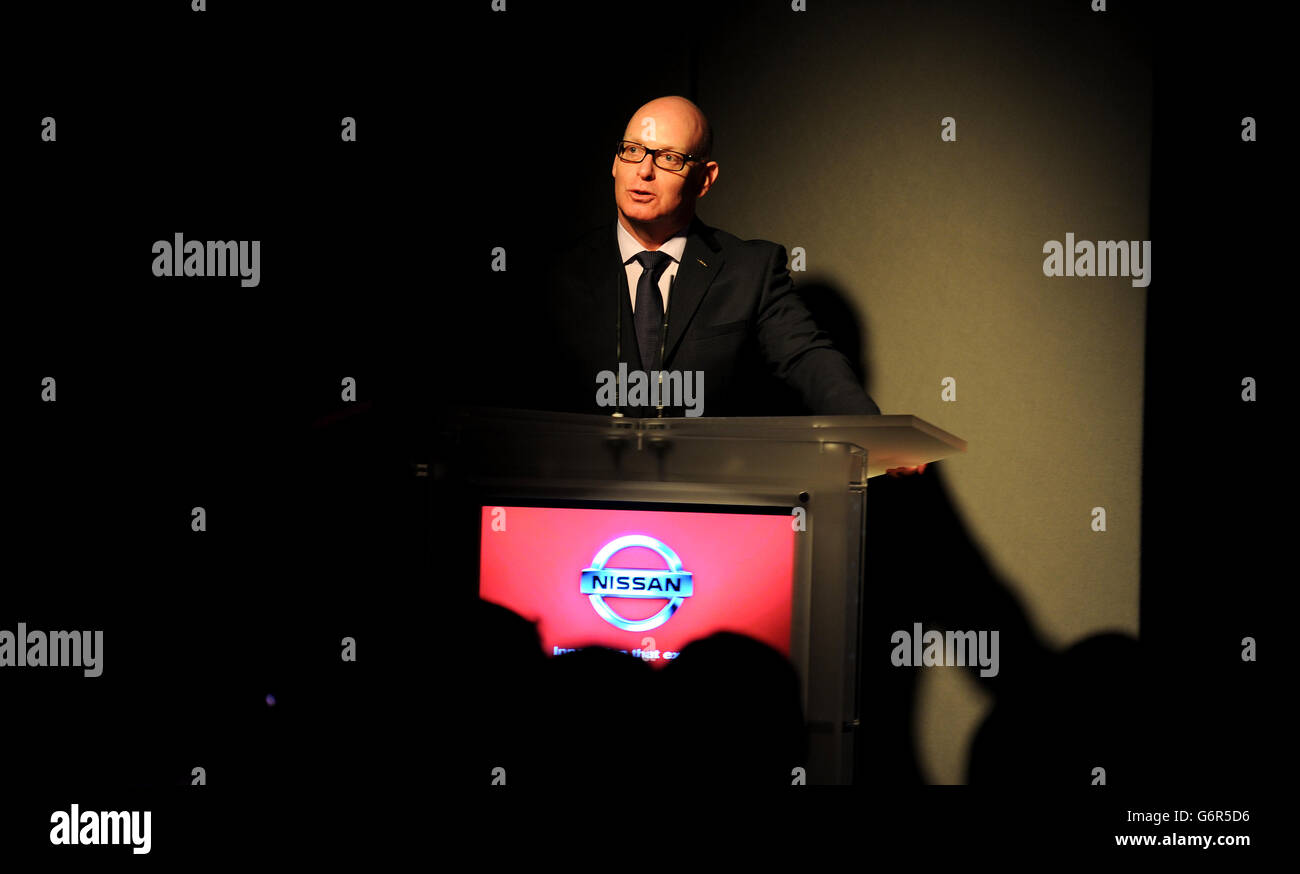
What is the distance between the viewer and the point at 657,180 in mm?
2479

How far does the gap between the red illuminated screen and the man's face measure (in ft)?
3.03

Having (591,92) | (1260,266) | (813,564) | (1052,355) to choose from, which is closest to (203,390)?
(591,92)

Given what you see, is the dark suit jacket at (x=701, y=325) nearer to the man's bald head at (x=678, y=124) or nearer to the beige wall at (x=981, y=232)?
the man's bald head at (x=678, y=124)

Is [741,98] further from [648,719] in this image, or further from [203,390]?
[648,719]

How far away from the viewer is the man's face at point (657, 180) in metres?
2.48

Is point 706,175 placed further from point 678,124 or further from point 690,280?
point 690,280

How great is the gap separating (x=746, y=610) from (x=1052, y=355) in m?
2.05

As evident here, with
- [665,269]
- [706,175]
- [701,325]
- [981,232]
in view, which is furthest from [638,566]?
[981,232]

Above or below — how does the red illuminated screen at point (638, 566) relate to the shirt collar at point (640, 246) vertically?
below

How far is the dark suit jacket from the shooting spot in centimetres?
246

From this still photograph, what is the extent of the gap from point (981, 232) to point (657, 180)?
1.49 meters

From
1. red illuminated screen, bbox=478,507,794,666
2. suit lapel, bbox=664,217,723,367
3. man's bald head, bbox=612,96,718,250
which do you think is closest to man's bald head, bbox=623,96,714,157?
man's bald head, bbox=612,96,718,250

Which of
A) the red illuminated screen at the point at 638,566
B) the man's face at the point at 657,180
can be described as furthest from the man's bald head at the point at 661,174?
the red illuminated screen at the point at 638,566

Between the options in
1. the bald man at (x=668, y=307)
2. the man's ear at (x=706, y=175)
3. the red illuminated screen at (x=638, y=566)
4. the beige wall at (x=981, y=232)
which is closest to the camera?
the red illuminated screen at (x=638, y=566)
